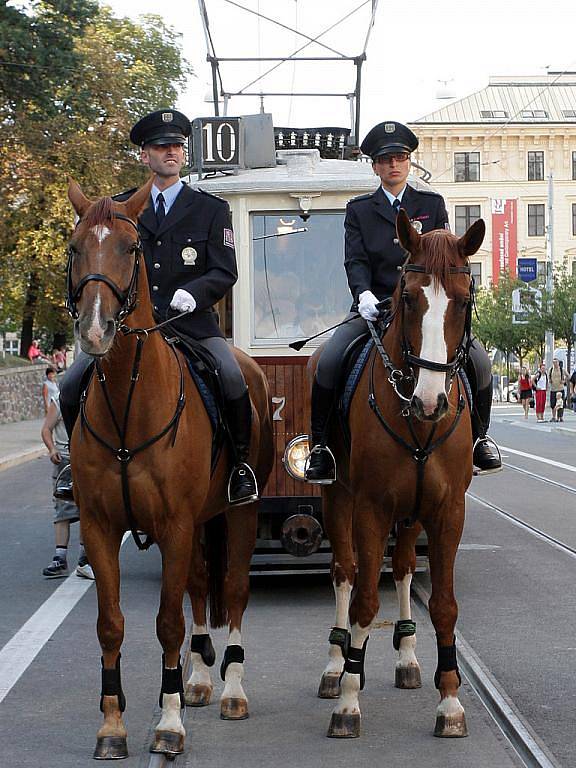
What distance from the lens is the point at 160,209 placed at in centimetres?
724

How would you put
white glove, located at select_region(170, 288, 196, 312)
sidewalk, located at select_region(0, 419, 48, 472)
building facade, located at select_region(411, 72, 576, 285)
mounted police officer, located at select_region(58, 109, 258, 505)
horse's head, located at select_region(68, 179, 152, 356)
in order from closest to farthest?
horse's head, located at select_region(68, 179, 152, 356)
white glove, located at select_region(170, 288, 196, 312)
mounted police officer, located at select_region(58, 109, 258, 505)
sidewalk, located at select_region(0, 419, 48, 472)
building facade, located at select_region(411, 72, 576, 285)

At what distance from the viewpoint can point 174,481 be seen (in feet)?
20.6

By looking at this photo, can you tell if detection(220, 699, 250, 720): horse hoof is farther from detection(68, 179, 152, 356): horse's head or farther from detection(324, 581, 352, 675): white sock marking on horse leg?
detection(68, 179, 152, 356): horse's head

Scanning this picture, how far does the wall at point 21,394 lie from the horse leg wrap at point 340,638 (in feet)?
120

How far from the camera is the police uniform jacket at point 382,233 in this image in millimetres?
7594

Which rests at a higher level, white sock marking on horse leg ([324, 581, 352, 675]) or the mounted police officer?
the mounted police officer

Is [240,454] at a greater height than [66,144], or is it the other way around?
[66,144]

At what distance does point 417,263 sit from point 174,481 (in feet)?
5.09

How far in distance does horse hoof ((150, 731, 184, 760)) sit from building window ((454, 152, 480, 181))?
89660mm

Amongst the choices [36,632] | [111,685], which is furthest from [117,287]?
[36,632]

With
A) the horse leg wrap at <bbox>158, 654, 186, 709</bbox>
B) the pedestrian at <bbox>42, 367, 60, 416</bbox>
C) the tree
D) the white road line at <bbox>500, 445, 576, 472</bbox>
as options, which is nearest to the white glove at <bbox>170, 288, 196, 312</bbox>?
the horse leg wrap at <bbox>158, 654, 186, 709</bbox>

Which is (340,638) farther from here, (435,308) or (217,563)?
(435,308)

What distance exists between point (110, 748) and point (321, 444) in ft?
7.52

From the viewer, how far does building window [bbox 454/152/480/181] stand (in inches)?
3679
